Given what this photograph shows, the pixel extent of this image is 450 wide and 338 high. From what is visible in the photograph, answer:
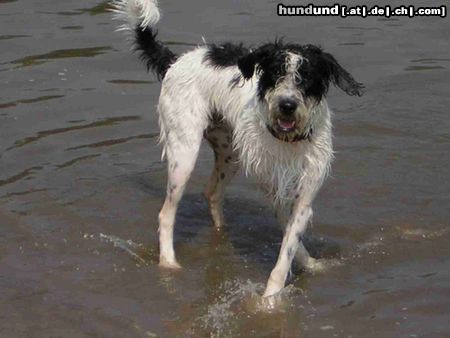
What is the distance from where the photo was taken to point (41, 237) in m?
7.46

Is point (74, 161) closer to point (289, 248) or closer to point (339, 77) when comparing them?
point (289, 248)

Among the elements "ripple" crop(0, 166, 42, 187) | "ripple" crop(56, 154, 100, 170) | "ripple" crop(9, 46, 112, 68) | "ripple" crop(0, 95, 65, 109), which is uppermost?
"ripple" crop(9, 46, 112, 68)

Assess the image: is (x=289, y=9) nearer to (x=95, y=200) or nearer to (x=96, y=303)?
(x=95, y=200)

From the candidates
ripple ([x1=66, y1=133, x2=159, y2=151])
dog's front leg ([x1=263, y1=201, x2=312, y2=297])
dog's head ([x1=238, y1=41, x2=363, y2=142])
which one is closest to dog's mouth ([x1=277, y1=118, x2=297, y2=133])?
dog's head ([x1=238, y1=41, x2=363, y2=142])

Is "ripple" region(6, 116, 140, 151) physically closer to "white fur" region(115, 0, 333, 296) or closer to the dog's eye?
"white fur" region(115, 0, 333, 296)

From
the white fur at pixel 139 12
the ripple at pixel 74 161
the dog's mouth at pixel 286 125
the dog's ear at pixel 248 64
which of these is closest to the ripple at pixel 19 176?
the ripple at pixel 74 161

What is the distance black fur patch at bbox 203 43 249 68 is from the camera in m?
6.93

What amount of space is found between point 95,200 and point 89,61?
2999mm

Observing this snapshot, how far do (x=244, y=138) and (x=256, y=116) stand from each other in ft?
0.73

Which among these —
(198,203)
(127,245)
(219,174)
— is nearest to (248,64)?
(219,174)

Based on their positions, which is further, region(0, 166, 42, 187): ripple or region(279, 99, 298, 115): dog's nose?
region(0, 166, 42, 187): ripple

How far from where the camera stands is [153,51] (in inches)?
292

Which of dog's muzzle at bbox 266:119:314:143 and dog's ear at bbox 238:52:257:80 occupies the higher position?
dog's ear at bbox 238:52:257:80

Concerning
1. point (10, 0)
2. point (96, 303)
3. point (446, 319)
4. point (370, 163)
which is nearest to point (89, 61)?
point (10, 0)
